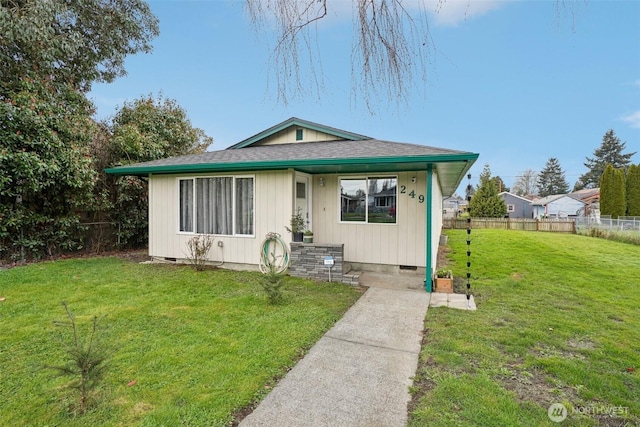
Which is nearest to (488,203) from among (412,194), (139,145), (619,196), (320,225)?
(619,196)

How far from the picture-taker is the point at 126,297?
505cm

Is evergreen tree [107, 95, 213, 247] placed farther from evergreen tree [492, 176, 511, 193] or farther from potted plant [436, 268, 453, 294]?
evergreen tree [492, 176, 511, 193]

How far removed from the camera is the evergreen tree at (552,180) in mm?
54781

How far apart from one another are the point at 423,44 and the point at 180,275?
20.3 ft

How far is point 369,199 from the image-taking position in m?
7.03

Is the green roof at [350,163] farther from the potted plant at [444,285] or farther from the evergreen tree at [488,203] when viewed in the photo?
the evergreen tree at [488,203]

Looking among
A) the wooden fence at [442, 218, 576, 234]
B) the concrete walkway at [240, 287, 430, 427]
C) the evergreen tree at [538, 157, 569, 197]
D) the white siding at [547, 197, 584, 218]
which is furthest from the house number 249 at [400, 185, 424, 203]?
the evergreen tree at [538, 157, 569, 197]

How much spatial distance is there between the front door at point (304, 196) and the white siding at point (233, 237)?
365 millimetres

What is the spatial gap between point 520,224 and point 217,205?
805 inches

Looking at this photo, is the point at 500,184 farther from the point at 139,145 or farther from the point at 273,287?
the point at 273,287

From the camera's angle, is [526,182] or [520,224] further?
[526,182]

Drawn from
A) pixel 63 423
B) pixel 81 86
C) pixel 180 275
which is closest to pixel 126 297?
pixel 180 275

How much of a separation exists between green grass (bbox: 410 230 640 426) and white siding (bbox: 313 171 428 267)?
1461 millimetres

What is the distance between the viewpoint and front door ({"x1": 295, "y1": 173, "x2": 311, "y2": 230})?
23.2ft
